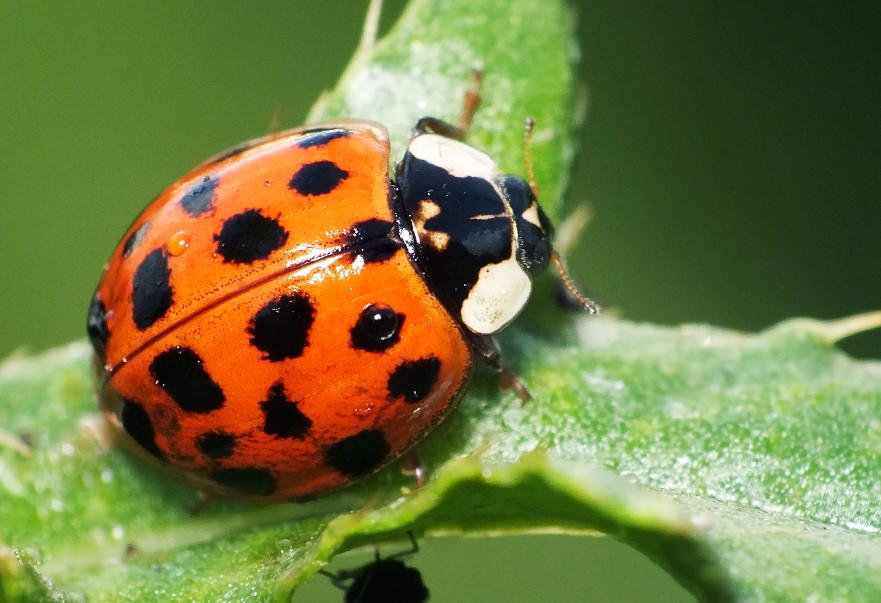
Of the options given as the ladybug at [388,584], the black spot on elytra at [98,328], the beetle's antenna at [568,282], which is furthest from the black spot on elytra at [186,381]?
the ladybug at [388,584]

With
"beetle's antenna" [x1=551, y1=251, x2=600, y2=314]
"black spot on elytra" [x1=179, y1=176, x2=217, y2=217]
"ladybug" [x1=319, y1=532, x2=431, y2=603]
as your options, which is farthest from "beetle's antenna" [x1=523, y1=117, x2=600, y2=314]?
"ladybug" [x1=319, y1=532, x2=431, y2=603]

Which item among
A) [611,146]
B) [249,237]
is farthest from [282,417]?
[611,146]

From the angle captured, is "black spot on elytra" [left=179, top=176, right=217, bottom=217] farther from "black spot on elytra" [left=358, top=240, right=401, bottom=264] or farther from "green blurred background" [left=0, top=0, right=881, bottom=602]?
"green blurred background" [left=0, top=0, right=881, bottom=602]

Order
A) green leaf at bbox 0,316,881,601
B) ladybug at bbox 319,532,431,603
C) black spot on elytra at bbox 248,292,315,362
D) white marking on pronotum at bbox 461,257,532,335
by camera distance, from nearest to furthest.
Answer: green leaf at bbox 0,316,881,601 → black spot on elytra at bbox 248,292,315,362 → white marking on pronotum at bbox 461,257,532,335 → ladybug at bbox 319,532,431,603

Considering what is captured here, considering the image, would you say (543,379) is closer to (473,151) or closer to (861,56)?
(473,151)

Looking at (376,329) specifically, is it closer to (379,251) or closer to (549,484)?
(379,251)

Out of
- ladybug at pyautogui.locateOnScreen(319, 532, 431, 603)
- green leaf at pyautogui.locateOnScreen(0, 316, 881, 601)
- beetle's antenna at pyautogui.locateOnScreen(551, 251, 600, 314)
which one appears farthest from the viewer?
ladybug at pyautogui.locateOnScreen(319, 532, 431, 603)

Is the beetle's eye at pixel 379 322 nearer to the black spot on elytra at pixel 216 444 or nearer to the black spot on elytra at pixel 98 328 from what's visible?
the black spot on elytra at pixel 216 444

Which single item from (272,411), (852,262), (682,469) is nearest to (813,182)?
(852,262)
